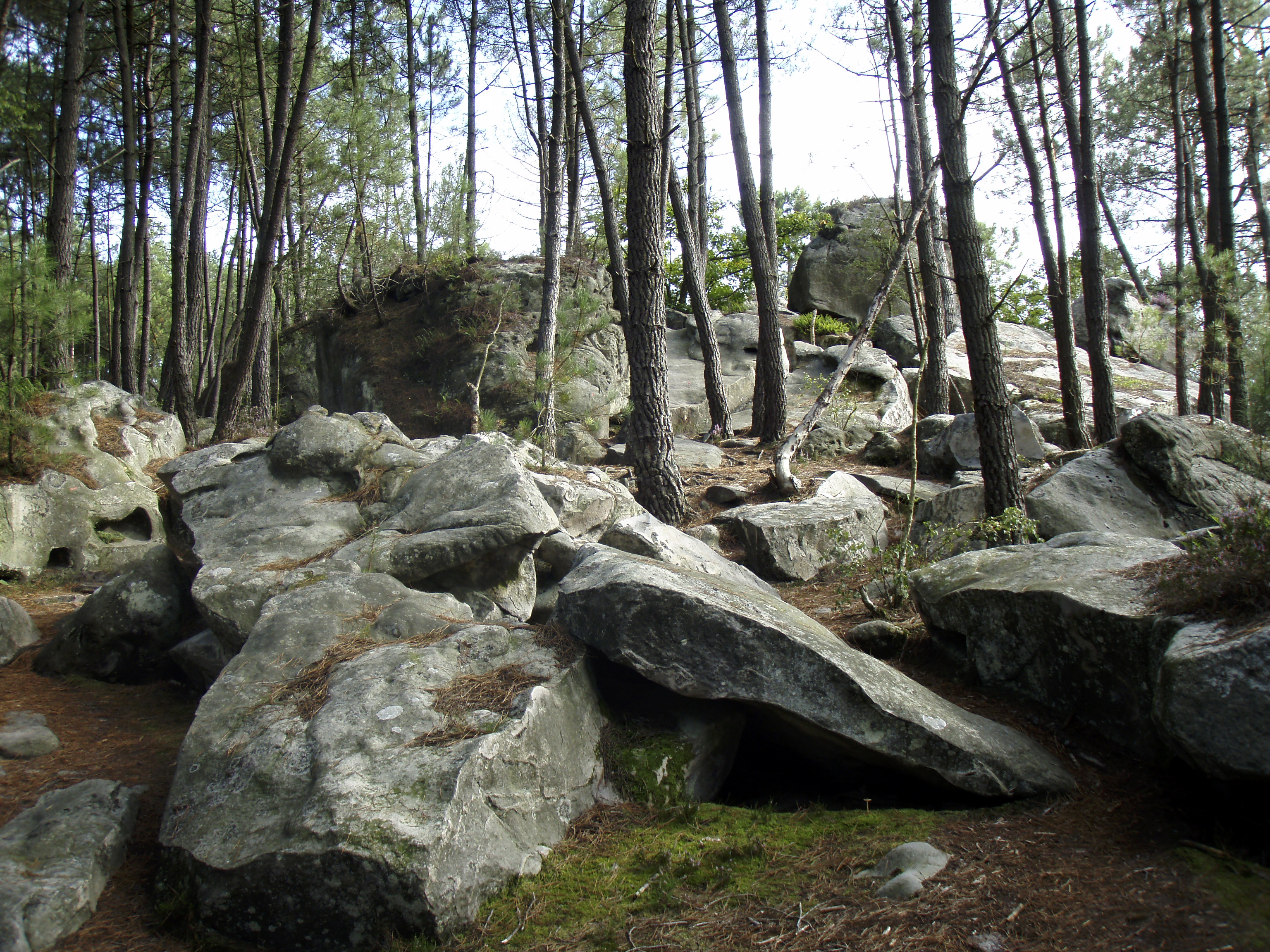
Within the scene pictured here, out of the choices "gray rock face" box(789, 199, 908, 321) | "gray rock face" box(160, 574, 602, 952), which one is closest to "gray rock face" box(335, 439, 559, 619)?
"gray rock face" box(160, 574, 602, 952)

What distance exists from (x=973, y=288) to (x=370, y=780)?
20.4 feet

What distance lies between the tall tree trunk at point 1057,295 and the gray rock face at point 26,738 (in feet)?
33.5

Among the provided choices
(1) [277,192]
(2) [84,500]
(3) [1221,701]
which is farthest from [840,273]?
(3) [1221,701]

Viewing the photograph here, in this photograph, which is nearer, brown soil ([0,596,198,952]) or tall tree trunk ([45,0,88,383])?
brown soil ([0,596,198,952])

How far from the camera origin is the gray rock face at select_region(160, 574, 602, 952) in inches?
106

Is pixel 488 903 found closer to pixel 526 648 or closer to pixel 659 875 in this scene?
pixel 659 875

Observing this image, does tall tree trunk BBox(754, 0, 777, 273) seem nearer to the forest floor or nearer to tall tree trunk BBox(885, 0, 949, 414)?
tall tree trunk BBox(885, 0, 949, 414)

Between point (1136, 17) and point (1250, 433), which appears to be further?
point (1136, 17)

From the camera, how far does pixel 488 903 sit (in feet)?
9.17

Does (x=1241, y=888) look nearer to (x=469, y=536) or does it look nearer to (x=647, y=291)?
(x=469, y=536)

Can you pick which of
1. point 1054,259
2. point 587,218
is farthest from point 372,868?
point 587,218

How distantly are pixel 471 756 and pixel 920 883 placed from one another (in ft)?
5.47

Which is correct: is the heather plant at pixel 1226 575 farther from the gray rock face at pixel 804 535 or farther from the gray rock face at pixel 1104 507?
the gray rock face at pixel 1104 507

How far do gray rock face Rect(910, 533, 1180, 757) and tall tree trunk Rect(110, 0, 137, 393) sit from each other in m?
13.2
